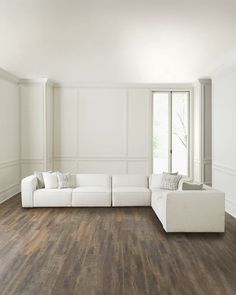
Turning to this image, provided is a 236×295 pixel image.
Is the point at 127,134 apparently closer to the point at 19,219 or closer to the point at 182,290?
the point at 19,219

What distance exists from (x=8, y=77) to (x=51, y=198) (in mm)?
3073

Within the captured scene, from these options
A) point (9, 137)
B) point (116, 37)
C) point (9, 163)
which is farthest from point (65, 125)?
point (116, 37)

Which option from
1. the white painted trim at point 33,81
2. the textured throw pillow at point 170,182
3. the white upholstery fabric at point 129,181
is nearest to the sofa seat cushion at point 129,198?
the textured throw pillow at point 170,182

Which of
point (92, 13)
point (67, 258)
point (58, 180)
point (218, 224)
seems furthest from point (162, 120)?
point (67, 258)

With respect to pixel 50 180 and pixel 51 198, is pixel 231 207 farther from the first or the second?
pixel 50 180

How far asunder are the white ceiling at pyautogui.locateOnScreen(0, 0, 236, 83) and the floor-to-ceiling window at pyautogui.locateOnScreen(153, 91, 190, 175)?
135cm

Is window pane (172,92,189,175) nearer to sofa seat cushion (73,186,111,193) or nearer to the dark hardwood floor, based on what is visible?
sofa seat cushion (73,186,111,193)

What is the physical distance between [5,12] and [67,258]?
303 cm

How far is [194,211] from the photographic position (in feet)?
16.0

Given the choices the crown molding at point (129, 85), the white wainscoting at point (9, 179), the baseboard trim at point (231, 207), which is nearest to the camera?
the baseboard trim at point (231, 207)

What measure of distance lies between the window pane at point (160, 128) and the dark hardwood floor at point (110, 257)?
11.7 feet

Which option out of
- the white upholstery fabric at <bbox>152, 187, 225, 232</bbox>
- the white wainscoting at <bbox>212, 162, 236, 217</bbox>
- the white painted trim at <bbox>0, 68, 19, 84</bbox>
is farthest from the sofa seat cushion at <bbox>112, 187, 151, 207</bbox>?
the white painted trim at <bbox>0, 68, 19, 84</bbox>

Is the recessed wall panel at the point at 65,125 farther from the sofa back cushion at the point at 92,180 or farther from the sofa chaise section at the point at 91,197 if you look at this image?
the sofa chaise section at the point at 91,197

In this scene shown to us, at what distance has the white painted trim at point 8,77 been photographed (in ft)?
23.7
